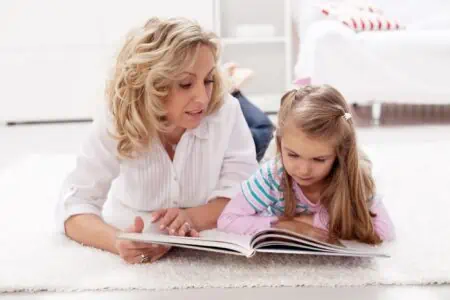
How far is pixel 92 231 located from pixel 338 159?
1.73ft

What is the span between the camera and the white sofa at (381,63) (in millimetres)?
3045

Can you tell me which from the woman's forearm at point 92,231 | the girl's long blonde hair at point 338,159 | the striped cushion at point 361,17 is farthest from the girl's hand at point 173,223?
the striped cushion at point 361,17

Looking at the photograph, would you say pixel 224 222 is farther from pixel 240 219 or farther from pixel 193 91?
pixel 193 91

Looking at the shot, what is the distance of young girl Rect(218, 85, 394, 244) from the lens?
1.31m

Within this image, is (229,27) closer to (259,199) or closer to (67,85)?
(67,85)

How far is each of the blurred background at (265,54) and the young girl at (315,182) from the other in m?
1.55

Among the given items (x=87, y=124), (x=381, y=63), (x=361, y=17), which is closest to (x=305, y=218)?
(x=381, y=63)

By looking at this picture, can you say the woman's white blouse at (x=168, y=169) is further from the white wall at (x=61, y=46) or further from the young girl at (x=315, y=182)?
the white wall at (x=61, y=46)

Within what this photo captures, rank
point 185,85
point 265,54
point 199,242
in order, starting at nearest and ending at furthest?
point 199,242, point 185,85, point 265,54

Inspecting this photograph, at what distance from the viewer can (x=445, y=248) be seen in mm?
1378

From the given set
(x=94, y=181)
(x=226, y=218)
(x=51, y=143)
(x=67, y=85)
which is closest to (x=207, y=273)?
(x=226, y=218)

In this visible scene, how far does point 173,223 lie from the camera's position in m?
1.33

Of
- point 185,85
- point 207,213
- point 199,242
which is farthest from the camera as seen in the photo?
point 207,213

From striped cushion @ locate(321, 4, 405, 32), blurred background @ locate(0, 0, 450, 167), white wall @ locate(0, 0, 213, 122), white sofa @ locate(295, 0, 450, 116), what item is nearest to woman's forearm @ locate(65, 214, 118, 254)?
blurred background @ locate(0, 0, 450, 167)
